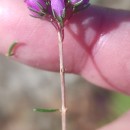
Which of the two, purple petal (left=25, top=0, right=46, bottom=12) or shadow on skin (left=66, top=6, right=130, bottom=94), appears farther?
shadow on skin (left=66, top=6, right=130, bottom=94)

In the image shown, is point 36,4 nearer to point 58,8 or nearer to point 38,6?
point 38,6

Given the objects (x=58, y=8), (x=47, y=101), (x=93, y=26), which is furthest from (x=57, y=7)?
(x=47, y=101)

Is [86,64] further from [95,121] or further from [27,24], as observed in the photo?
[95,121]

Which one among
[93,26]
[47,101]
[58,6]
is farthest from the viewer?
[47,101]

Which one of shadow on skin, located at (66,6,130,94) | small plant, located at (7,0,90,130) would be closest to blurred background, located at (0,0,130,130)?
shadow on skin, located at (66,6,130,94)

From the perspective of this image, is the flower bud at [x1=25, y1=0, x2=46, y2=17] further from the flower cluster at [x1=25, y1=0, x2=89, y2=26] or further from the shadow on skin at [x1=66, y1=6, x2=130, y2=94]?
the shadow on skin at [x1=66, y1=6, x2=130, y2=94]

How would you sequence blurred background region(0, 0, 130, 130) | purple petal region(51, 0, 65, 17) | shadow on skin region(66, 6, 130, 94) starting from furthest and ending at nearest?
blurred background region(0, 0, 130, 130), shadow on skin region(66, 6, 130, 94), purple petal region(51, 0, 65, 17)
